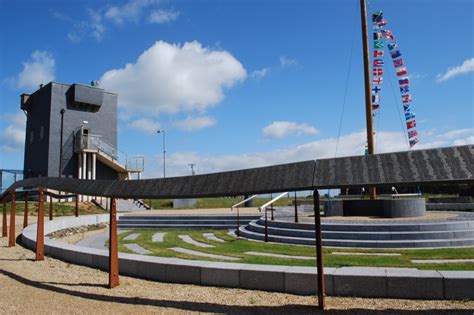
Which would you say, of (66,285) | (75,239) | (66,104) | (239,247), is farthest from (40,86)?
(66,285)

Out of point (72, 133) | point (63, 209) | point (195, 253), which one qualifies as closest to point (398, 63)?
point (195, 253)

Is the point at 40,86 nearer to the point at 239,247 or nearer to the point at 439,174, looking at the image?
the point at 239,247

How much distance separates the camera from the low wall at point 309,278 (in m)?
5.23

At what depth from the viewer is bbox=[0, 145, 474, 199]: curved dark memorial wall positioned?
4188 millimetres

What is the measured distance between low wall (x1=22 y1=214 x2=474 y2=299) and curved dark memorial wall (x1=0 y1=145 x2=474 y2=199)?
1.48m

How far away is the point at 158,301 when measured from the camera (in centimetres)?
553

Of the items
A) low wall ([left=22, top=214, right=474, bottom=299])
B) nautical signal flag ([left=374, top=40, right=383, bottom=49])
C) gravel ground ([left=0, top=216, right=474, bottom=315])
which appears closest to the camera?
gravel ground ([left=0, top=216, right=474, bottom=315])

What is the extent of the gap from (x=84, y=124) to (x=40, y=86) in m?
7.54

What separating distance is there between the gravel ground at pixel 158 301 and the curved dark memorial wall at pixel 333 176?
1.53 m

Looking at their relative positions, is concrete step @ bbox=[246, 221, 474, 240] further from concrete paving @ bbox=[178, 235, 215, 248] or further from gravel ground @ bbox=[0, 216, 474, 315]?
gravel ground @ bbox=[0, 216, 474, 315]

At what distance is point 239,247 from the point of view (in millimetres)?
11898

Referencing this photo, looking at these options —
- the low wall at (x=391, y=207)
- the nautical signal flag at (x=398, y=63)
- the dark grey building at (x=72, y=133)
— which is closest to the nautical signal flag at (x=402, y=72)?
the nautical signal flag at (x=398, y=63)

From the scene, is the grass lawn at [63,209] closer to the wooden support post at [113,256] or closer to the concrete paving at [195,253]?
the concrete paving at [195,253]

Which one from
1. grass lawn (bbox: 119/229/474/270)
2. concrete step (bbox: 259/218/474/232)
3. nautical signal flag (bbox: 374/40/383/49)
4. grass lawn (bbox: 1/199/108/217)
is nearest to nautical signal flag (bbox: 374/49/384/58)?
nautical signal flag (bbox: 374/40/383/49)
